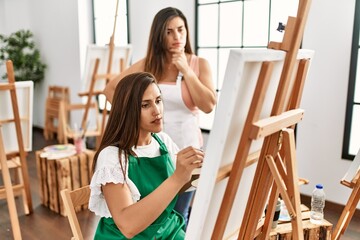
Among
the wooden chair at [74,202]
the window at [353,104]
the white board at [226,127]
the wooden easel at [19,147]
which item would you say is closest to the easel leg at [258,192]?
the white board at [226,127]

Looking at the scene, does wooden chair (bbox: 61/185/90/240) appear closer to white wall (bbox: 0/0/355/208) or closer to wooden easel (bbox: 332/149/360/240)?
wooden easel (bbox: 332/149/360/240)

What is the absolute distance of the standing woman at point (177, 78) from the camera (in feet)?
5.92

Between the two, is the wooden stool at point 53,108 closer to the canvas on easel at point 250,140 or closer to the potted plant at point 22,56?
the potted plant at point 22,56

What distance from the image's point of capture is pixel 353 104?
283 cm

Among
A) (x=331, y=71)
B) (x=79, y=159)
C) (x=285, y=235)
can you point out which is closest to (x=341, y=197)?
(x=331, y=71)

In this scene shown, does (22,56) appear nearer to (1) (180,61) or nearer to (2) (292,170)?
(1) (180,61)

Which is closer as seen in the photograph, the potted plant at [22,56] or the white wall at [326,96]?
the white wall at [326,96]

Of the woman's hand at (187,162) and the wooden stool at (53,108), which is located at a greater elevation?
the woman's hand at (187,162)

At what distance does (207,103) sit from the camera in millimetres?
1808

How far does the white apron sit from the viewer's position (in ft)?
5.98

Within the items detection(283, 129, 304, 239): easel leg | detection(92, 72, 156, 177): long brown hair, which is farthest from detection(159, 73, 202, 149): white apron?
detection(283, 129, 304, 239): easel leg

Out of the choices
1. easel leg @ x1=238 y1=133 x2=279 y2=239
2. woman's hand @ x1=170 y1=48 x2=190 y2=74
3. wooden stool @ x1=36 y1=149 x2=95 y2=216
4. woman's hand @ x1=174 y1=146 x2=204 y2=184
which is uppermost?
woman's hand @ x1=170 y1=48 x2=190 y2=74

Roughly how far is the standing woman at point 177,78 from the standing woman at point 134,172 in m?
0.45

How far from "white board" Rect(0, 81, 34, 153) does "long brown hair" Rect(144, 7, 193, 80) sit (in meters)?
1.36
